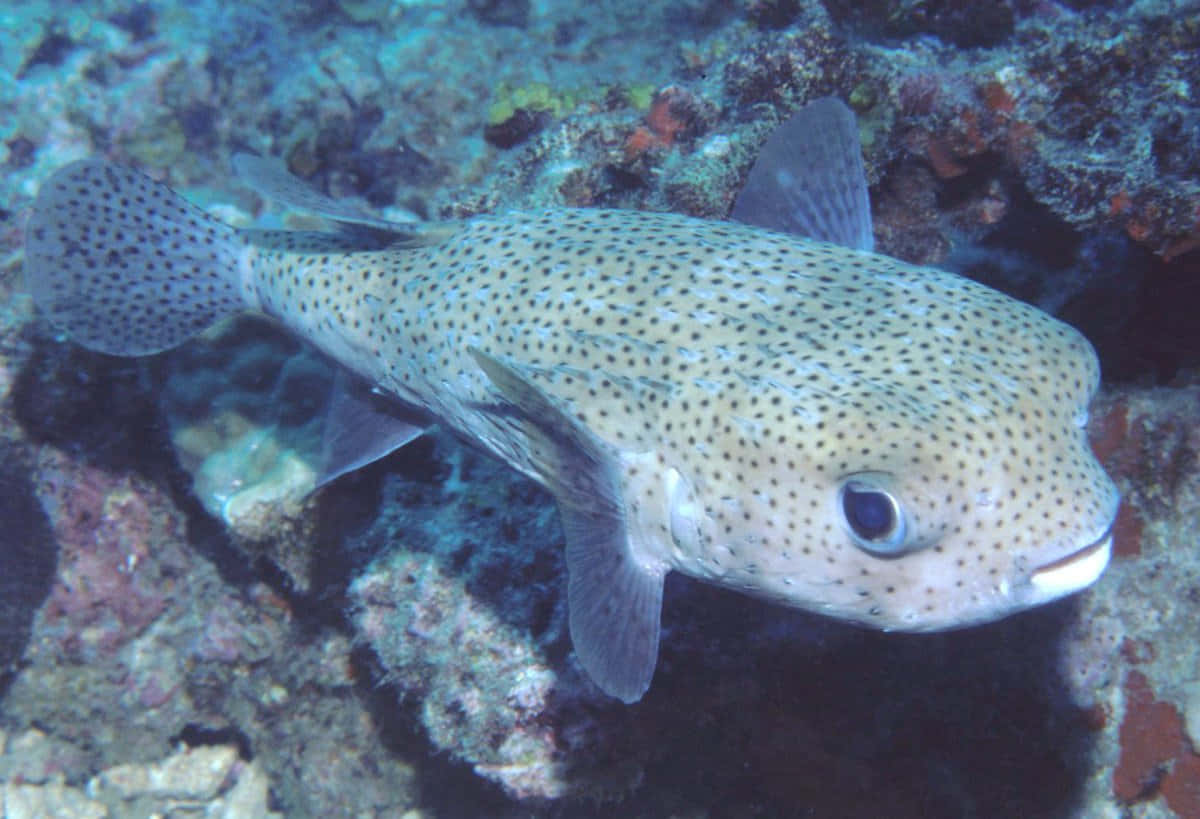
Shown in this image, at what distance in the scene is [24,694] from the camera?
5387 millimetres

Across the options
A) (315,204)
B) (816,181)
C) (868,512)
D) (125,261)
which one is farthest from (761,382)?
(125,261)

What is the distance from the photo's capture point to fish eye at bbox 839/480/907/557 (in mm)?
2205

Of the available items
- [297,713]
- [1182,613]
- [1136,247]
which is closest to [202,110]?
[297,713]

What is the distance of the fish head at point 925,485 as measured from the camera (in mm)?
2176

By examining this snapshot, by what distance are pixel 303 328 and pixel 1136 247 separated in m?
4.32

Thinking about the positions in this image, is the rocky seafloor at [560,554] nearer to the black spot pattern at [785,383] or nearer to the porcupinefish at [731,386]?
the porcupinefish at [731,386]

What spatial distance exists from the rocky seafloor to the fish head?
1.21 meters

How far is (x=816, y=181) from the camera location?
3.50m

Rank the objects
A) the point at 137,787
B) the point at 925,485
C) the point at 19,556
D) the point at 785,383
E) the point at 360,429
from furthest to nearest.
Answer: the point at 137,787, the point at 19,556, the point at 360,429, the point at 785,383, the point at 925,485

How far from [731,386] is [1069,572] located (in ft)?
3.77

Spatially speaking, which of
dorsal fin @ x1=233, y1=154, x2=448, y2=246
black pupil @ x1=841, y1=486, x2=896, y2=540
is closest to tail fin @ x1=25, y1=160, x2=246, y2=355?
dorsal fin @ x1=233, y1=154, x2=448, y2=246

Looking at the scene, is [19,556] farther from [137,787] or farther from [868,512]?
[868,512]

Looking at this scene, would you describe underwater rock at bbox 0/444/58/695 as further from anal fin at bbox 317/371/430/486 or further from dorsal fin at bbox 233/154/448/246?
dorsal fin at bbox 233/154/448/246

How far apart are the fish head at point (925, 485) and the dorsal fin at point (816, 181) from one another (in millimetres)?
1025
